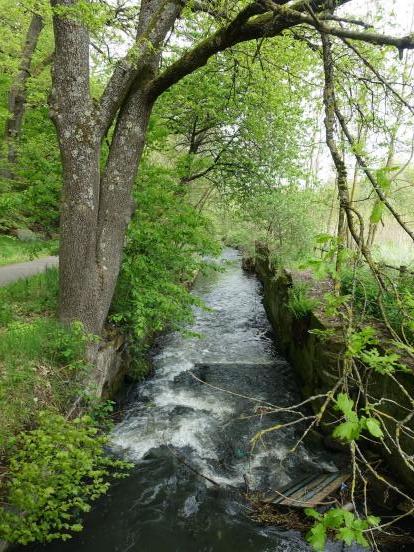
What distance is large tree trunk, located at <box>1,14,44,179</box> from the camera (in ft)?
40.3

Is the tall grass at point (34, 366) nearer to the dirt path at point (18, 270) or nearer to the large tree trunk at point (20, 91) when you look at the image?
the dirt path at point (18, 270)

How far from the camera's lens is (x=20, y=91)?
43.4 feet

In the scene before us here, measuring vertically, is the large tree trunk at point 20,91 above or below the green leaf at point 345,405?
above

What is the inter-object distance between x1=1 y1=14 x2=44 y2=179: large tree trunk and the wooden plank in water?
38.9 ft

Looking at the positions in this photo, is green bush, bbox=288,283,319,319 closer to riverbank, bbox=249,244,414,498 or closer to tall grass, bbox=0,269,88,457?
riverbank, bbox=249,244,414,498

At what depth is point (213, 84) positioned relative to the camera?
24.8 feet

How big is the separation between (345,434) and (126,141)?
4712 millimetres

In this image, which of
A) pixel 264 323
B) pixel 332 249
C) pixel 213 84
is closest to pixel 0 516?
pixel 332 249

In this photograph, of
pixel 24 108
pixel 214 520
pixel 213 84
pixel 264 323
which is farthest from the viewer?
pixel 24 108

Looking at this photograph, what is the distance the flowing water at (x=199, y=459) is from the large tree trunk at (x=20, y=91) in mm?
8950

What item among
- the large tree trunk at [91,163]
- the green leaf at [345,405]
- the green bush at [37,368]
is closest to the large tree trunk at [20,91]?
the large tree trunk at [91,163]

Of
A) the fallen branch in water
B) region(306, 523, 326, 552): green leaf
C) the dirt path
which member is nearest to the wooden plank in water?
the fallen branch in water

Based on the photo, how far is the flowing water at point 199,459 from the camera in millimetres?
3963

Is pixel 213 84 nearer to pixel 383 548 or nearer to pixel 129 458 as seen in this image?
pixel 129 458
